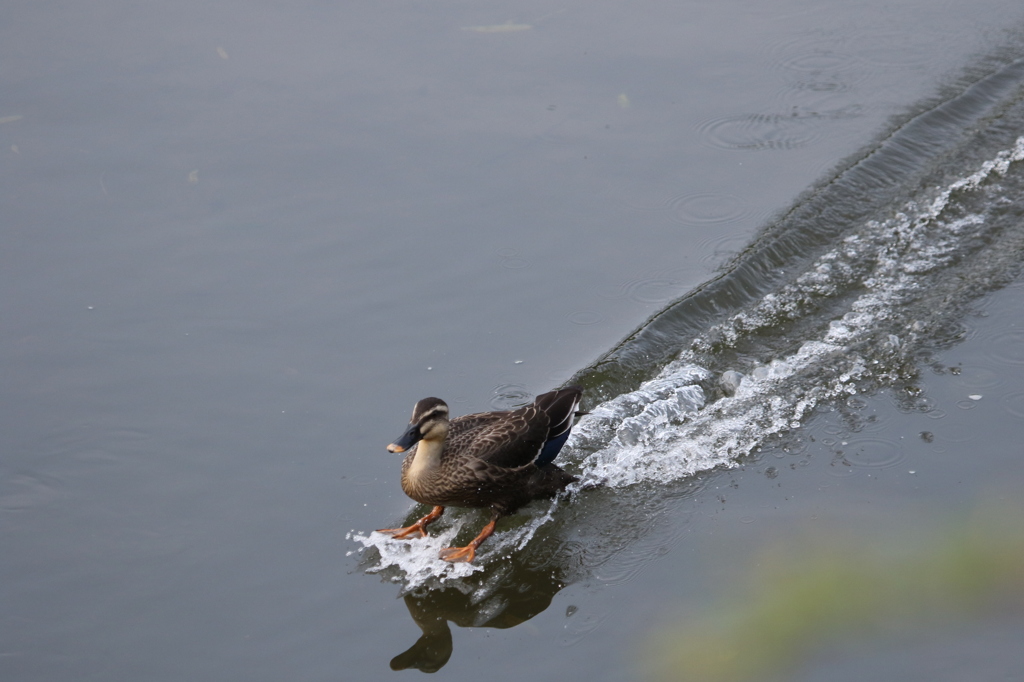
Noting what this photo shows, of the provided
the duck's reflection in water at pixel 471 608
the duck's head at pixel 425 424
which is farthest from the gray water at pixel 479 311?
the duck's head at pixel 425 424

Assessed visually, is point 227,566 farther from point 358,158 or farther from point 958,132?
point 958,132

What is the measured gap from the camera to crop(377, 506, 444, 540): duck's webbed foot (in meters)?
4.94

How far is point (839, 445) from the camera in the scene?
529 centimetres

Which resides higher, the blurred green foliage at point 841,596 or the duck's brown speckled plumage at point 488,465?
the duck's brown speckled plumage at point 488,465

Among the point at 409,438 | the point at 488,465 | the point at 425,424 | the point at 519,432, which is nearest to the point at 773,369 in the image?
the point at 519,432

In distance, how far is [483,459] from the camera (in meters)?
4.76

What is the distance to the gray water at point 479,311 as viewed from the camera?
4582mm

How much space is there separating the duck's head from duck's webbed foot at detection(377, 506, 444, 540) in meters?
0.59

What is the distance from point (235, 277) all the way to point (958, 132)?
21.1ft

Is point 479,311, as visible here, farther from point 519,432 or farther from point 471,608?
point 471,608

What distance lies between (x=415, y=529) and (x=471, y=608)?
0.60 meters

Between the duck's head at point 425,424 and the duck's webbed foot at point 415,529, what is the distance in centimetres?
59

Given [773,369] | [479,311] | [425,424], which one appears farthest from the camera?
[479,311]

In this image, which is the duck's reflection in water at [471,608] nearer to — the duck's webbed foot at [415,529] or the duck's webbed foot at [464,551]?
the duck's webbed foot at [464,551]
